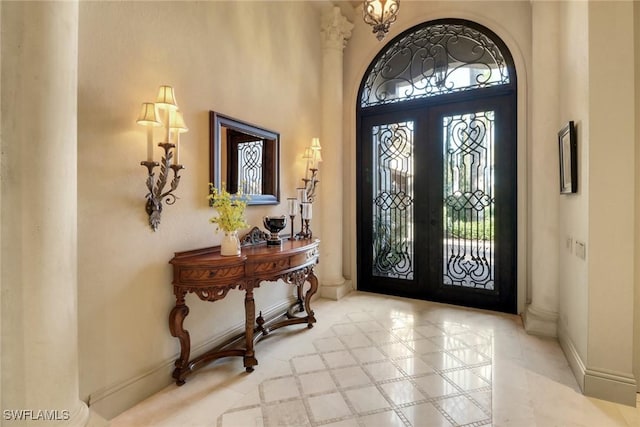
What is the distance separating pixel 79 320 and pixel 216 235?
1.12m

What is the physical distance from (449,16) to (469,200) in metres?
2.40

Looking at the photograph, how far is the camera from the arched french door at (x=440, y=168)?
3.73 m

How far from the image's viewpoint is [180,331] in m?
2.26

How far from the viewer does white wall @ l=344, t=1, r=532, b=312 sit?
3.58m

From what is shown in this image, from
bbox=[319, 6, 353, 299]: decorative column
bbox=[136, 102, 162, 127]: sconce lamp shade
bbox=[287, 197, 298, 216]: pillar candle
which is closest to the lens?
bbox=[136, 102, 162, 127]: sconce lamp shade

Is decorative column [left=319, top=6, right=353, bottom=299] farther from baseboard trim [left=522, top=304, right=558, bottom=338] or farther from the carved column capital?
baseboard trim [left=522, top=304, right=558, bottom=338]

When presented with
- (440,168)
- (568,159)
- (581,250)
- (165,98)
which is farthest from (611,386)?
(165,98)

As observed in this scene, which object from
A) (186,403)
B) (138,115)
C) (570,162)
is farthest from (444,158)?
(186,403)

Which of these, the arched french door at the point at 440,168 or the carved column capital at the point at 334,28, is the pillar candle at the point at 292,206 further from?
the carved column capital at the point at 334,28

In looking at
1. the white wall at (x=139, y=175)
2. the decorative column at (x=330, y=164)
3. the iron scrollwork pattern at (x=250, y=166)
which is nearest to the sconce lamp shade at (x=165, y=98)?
the white wall at (x=139, y=175)

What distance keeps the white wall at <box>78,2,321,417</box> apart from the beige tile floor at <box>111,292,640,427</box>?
1.14 ft

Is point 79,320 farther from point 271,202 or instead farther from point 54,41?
point 271,202

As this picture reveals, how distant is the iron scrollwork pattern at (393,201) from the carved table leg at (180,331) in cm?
291

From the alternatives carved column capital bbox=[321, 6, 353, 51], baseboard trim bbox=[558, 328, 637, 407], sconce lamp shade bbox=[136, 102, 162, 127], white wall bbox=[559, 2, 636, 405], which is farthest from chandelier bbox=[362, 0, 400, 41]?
baseboard trim bbox=[558, 328, 637, 407]
